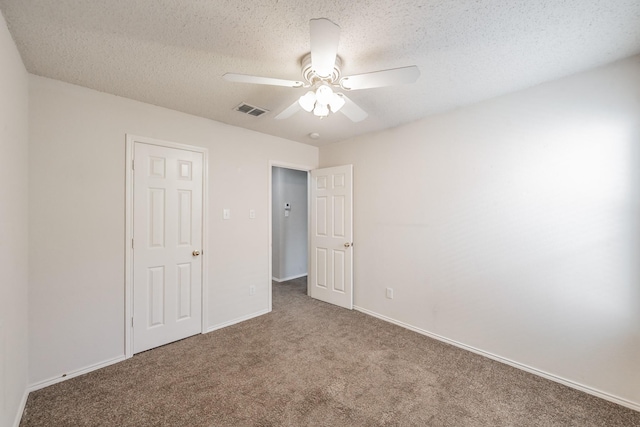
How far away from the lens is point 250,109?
8.29 feet

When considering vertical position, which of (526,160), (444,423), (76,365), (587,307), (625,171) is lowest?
(444,423)

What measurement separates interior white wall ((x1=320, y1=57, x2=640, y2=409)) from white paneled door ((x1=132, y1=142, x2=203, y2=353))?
89.2 inches

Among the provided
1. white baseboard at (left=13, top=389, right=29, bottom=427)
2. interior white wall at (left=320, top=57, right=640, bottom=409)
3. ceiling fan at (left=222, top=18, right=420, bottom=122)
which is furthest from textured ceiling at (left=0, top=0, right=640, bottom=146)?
white baseboard at (left=13, top=389, right=29, bottom=427)

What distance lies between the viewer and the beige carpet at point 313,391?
1.63m

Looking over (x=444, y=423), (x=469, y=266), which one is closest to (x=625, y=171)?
(x=469, y=266)

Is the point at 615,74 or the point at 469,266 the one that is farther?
the point at 469,266

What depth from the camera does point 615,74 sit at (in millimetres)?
1772

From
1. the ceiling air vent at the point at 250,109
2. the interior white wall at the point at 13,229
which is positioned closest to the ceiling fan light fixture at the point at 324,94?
the ceiling air vent at the point at 250,109

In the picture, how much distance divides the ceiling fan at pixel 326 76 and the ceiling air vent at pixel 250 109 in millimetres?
688

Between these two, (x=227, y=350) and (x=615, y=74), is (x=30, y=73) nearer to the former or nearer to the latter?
(x=227, y=350)

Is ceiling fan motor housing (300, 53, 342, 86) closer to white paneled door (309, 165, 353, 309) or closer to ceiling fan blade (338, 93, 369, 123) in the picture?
ceiling fan blade (338, 93, 369, 123)

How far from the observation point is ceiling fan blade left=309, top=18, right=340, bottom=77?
109cm

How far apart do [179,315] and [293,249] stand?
2642 mm

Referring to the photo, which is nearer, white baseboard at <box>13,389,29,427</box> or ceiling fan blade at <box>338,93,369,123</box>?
white baseboard at <box>13,389,29,427</box>
